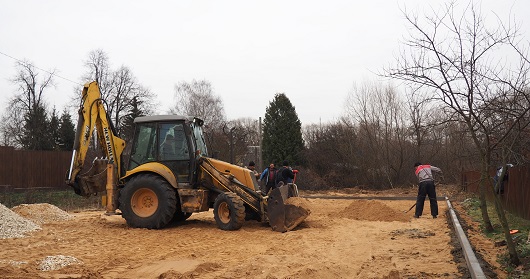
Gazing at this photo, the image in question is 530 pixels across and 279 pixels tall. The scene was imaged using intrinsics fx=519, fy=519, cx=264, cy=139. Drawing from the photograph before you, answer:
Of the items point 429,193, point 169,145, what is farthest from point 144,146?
point 429,193

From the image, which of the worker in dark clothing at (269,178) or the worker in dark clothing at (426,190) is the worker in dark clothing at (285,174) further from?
the worker in dark clothing at (426,190)

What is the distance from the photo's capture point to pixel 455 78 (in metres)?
8.75

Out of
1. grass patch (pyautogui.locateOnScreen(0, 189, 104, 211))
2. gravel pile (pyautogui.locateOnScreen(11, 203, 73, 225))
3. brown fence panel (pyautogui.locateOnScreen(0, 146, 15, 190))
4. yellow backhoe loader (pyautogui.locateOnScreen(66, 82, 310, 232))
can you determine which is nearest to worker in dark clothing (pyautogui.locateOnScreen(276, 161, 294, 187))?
yellow backhoe loader (pyautogui.locateOnScreen(66, 82, 310, 232))

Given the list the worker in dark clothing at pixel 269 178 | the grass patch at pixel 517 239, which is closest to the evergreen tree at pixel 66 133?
the worker in dark clothing at pixel 269 178

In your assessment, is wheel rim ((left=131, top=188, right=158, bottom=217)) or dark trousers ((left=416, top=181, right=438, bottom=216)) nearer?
wheel rim ((left=131, top=188, right=158, bottom=217))

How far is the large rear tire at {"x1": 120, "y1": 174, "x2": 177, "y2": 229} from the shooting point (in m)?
12.3

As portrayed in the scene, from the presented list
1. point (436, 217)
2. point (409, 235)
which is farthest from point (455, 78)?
point (436, 217)

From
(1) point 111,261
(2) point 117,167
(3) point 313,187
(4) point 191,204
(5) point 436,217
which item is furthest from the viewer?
(3) point 313,187

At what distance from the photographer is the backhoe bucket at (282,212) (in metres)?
12.0

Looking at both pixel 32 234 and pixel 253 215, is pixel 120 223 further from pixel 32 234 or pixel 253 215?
pixel 253 215

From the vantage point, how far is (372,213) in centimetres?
1498

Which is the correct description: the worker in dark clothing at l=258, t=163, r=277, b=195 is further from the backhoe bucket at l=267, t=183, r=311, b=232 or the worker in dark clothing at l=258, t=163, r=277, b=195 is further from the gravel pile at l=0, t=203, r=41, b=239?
the gravel pile at l=0, t=203, r=41, b=239

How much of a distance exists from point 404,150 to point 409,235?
26402 mm

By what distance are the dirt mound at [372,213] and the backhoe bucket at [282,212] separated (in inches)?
132
